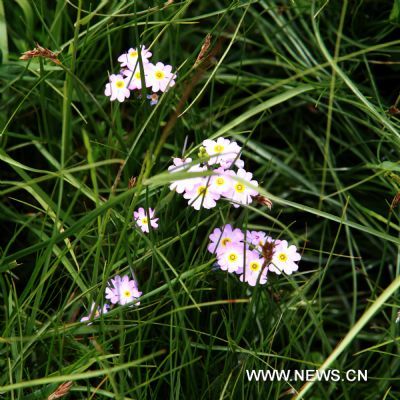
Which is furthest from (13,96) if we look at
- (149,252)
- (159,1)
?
(149,252)

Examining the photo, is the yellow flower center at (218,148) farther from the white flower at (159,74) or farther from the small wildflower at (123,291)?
the small wildflower at (123,291)

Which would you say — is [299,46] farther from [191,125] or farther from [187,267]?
[187,267]

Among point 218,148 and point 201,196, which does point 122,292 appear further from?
point 218,148

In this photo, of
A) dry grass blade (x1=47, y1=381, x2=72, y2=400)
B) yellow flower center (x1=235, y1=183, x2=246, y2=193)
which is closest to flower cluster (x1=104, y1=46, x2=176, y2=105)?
yellow flower center (x1=235, y1=183, x2=246, y2=193)

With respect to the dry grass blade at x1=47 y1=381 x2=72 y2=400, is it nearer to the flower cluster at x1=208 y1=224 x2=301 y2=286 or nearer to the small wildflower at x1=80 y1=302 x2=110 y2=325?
the small wildflower at x1=80 y1=302 x2=110 y2=325

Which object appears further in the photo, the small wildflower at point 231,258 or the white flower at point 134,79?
the white flower at point 134,79

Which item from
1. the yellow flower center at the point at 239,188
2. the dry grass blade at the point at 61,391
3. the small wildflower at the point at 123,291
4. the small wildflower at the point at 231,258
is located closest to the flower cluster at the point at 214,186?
the yellow flower center at the point at 239,188

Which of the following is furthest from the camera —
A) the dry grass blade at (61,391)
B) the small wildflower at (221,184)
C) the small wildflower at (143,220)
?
the small wildflower at (143,220)

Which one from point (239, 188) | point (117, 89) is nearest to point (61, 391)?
point (239, 188)

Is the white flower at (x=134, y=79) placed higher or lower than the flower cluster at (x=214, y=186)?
higher
